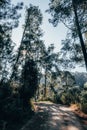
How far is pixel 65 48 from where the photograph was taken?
80.4 feet

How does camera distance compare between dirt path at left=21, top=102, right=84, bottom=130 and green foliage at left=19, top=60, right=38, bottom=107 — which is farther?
green foliage at left=19, top=60, right=38, bottom=107

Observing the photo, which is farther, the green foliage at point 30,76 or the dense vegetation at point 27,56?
the green foliage at point 30,76

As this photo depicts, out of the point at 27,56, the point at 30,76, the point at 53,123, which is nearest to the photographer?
the point at 53,123

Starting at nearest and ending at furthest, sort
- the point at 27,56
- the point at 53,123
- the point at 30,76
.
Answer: the point at 53,123 → the point at 30,76 → the point at 27,56

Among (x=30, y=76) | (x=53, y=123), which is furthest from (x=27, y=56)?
(x=53, y=123)

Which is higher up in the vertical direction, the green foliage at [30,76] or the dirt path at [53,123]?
the green foliage at [30,76]

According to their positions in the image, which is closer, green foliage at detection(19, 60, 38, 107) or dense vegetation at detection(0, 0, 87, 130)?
dense vegetation at detection(0, 0, 87, 130)

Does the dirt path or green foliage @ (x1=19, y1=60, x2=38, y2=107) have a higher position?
green foliage @ (x1=19, y1=60, x2=38, y2=107)

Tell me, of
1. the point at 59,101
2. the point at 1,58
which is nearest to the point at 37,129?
the point at 1,58

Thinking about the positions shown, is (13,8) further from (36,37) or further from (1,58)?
(36,37)

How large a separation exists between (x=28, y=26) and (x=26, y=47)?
355 centimetres

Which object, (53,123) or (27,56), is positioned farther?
(27,56)

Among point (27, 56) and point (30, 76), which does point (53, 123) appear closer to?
point (30, 76)

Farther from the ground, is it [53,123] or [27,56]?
[27,56]
